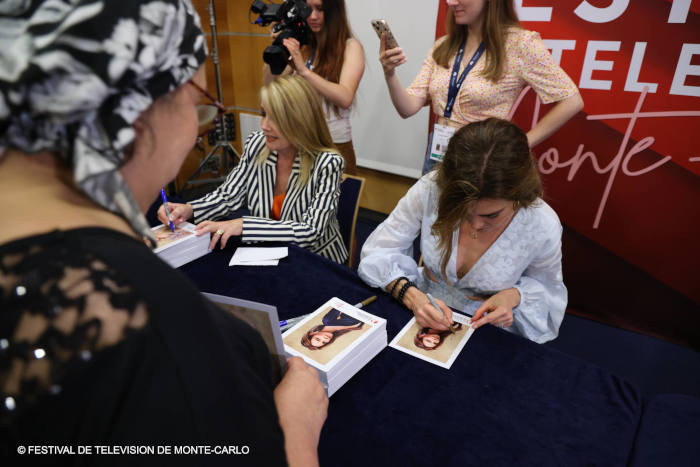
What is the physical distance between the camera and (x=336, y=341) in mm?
1074

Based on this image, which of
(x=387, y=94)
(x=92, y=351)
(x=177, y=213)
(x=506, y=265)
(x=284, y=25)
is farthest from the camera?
(x=387, y=94)

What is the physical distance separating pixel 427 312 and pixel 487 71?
1.31m

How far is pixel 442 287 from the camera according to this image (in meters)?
1.59

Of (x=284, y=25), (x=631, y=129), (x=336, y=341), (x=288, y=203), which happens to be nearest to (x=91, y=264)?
(x=336, y=341)

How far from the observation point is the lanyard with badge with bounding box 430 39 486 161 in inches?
81.6

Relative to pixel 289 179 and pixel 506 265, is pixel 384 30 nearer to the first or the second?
pixel 289 179

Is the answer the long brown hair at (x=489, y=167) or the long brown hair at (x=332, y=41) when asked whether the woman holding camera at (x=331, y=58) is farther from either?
the long brown hair at (x=489, y=167)

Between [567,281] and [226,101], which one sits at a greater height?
[226,101]

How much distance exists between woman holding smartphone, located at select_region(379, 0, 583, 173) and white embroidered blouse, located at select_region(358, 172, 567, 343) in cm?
66

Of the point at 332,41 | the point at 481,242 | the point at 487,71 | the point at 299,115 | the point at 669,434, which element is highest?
the point at 332,41

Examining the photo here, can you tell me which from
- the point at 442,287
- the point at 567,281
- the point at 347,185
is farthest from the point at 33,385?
the point at 567,281

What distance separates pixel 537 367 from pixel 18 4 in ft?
3.81

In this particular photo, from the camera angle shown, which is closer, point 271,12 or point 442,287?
point 442,287

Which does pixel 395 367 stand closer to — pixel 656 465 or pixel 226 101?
pixel 656 465
